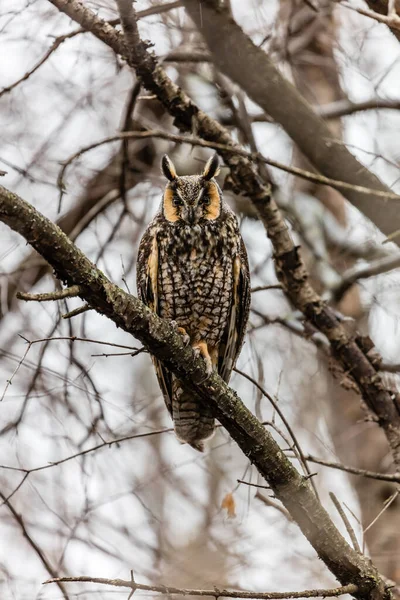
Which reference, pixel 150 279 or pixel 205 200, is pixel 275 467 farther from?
pixel 205 200

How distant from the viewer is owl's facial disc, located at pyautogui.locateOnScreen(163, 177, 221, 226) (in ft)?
12.9

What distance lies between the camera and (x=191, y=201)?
3.96 metres

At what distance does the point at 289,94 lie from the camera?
4043mm

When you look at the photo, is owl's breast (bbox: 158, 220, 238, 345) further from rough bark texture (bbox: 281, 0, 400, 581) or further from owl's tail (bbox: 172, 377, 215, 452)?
rough bark texture (bbox: 281, 0, 400, 581)

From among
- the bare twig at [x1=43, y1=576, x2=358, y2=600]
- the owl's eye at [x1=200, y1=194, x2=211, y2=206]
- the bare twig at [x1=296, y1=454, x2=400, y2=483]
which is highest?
the owl's eye at [x1=200, y1=194, x2=211, y2=206]

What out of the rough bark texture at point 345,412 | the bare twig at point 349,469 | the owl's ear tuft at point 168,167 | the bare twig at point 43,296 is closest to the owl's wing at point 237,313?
the owl's ear tuft at point 168,167

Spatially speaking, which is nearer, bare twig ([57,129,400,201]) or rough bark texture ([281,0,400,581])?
bare twig ([57,129,400,201])

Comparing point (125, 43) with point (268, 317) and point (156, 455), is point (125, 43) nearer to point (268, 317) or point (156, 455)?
point (268, 317)

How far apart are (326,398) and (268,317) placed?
1.35 metres

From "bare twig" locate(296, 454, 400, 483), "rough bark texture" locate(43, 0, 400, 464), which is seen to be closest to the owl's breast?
"rough bark texture" locate(43, 0, 400, 464)

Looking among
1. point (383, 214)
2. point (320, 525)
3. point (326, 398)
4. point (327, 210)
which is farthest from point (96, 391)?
point (327, 210)

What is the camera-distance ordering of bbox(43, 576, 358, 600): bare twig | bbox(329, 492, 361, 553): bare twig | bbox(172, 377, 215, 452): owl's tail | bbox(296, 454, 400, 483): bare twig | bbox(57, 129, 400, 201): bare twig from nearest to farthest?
bbox(43, 576, 358, 600): bare twig
bbox(329, 492, 361, 553): bare twig
bbox(296, 454, 400, 483): bare twig
bbox(57, 129, 400, 201): bare twig
bbox(172, 377, 215, 452): owl's tail

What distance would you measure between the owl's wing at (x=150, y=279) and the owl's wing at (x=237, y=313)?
0.37 m

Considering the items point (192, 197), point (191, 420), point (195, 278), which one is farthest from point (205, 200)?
point (191, 420)
